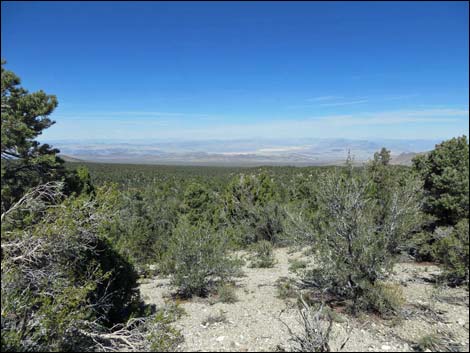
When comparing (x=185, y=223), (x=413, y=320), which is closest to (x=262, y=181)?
(x=185, y=223)

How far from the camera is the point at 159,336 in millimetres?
4992

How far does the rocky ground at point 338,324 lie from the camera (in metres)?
6.24

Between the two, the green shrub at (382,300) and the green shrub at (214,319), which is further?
the green shrub at (214,319)

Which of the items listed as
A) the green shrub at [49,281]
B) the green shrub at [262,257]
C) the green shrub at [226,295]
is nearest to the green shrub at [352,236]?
the green shrub at [226,295]

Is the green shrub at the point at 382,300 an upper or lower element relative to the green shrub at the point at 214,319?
upper

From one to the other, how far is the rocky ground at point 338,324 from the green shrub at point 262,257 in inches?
175

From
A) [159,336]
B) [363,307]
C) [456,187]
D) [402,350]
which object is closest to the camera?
[159,336]

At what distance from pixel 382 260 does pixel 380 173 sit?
9084 mm

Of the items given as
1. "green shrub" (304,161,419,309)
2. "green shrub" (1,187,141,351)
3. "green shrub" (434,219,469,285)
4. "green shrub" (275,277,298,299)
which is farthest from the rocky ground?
"green shrub" (1,187,141,351)

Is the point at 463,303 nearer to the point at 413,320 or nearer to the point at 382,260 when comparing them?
the point at 413,320

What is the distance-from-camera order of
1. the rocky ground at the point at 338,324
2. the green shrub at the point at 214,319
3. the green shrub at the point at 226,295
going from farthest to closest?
the green shrub at the point at 226,295
the green shrub at the point at 214,319
the rocky ground at the point at 338,324

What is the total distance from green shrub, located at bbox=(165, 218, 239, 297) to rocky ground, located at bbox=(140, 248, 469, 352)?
0.58 metres

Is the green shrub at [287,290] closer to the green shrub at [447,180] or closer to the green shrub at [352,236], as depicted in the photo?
the green shrub at [352,236]

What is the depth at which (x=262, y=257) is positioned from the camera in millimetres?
15867
